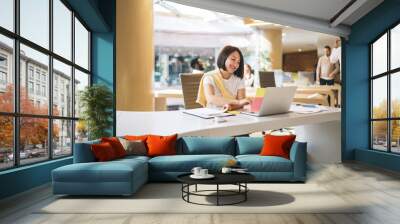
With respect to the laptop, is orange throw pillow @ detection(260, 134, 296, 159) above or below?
below

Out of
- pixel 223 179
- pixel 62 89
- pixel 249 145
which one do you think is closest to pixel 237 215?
pixel 223 179

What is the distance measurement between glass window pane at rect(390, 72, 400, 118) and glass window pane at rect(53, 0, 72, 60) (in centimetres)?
614

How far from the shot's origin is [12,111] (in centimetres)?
558

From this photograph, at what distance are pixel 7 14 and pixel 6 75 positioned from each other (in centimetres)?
72

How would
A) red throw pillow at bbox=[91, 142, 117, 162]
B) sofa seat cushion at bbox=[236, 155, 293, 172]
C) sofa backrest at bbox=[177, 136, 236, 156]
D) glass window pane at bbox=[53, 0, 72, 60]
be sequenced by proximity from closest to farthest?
red throw pillow at bbox=[91, 142, 117, 162]
sofa seat cushion at bbox=[236, 155, 293, 172]
glass window pane at bbox=[53, 0, 72, 60]
sofa backrest at bbox=[177, 136, 236, 156]

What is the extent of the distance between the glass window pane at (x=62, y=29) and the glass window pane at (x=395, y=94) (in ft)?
20.2

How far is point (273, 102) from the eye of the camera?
28.6 ft

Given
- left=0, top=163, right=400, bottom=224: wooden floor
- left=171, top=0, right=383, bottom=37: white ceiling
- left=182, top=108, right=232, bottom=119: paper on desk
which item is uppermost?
left=171, top=0, right=383, bottom=37: white ceiling

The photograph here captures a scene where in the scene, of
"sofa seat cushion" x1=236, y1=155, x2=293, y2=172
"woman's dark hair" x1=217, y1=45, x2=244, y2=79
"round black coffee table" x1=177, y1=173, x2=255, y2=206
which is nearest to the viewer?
"round black coffee table" x1=177, y1=173, x2=255, y2=206

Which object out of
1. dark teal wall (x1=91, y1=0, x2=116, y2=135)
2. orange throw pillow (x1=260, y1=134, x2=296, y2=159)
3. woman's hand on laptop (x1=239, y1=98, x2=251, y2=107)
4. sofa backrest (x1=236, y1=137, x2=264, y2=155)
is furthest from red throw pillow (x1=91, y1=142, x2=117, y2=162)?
woman's hand on laptop (x1=239, y1=98, x2=251, y2=107)

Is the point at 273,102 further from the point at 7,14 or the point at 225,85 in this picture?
the point at 7,14

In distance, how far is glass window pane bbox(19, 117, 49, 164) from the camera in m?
5.96

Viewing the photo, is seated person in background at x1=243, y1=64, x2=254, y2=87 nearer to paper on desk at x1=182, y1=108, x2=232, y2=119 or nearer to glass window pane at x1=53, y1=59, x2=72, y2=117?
paper on desk at x1=182, y1=108, x2=232, y2=119

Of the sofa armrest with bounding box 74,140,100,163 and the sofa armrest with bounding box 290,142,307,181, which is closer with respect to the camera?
the sofa armrest with bounding box 74,140,100,163
